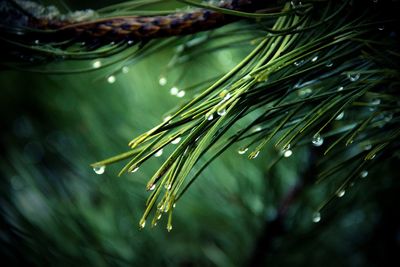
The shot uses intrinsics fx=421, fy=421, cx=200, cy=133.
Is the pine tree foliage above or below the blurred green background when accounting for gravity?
above

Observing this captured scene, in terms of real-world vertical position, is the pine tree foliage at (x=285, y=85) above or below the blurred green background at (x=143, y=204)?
above

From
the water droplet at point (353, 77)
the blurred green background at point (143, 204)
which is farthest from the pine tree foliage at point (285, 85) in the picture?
the blurred green background at point (143, 204)

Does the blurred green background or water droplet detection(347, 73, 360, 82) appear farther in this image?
the blurred green background

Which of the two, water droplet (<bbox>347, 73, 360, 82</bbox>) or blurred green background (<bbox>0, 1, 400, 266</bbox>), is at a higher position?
water droplet (<bbox>347, 73, 360, 82</bbox>)

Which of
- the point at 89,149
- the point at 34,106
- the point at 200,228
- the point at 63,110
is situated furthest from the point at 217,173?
the point at 34,106

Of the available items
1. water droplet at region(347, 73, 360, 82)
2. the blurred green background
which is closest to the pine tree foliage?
water droplet at region(347, 73, 360, 82)

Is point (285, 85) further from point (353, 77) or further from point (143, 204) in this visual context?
point (143, 204)

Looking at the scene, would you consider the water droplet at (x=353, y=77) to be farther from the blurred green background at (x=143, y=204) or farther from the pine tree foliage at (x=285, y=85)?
the blurred green background at (x=143, y=204)

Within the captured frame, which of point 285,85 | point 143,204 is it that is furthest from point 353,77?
point 143,204

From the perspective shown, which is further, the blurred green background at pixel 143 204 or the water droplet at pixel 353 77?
the blurred green background at pixel 143 204

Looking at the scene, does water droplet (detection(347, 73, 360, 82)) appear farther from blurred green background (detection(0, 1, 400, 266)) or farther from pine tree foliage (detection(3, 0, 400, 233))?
blurred green background (detection(0, 1, 400, 266))
